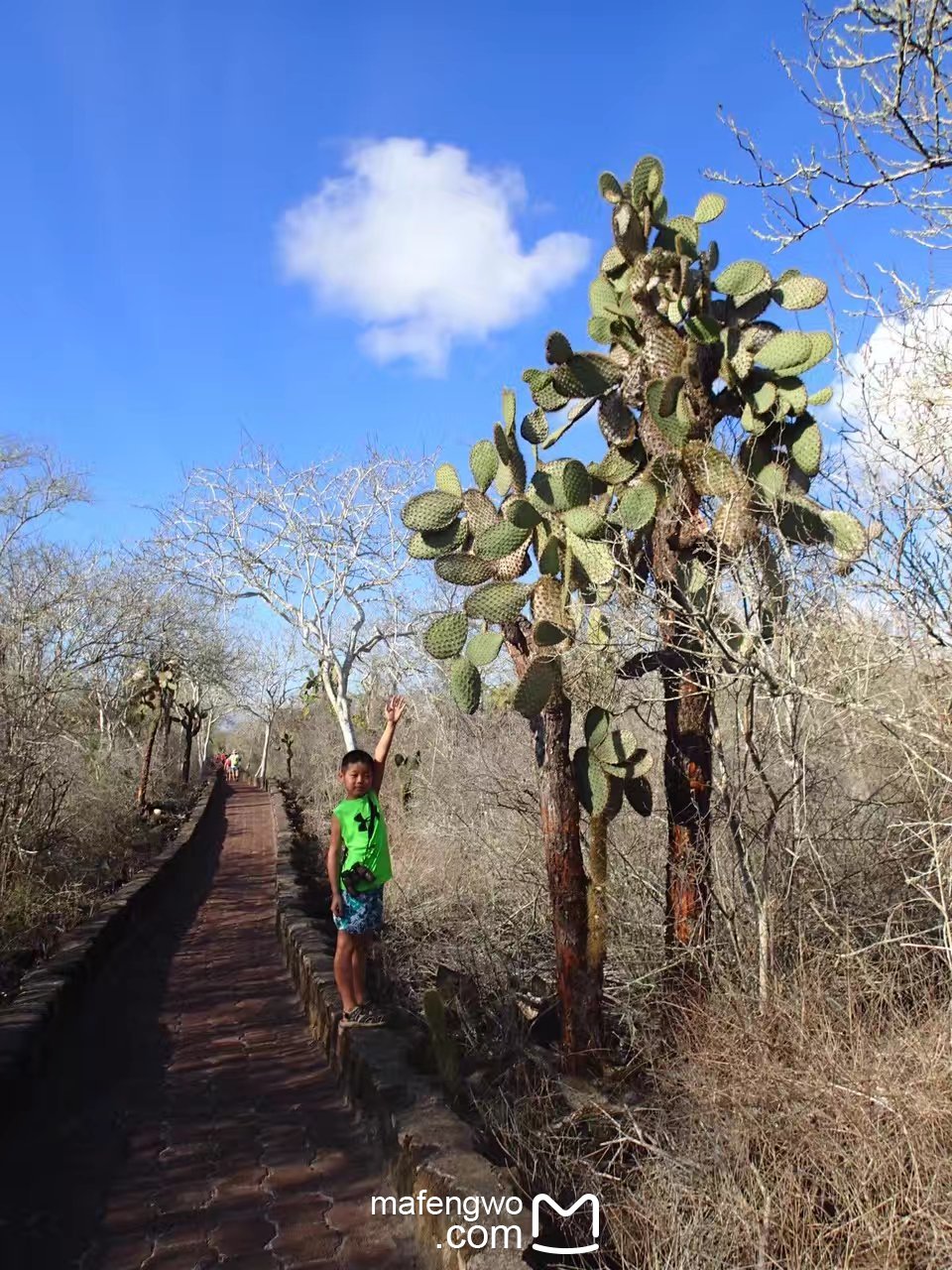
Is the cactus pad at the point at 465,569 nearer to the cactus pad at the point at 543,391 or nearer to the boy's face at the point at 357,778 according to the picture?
the cactus pad at the point at 543,391

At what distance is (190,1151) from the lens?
425cm

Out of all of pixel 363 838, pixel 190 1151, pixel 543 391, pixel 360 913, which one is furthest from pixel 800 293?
pixel 190 1151

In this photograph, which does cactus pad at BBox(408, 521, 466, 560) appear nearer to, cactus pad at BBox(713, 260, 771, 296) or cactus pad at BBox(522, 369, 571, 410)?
cactus pad at BBox(522, 369, 571, 410)

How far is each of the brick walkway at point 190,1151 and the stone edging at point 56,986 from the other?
0.16 m

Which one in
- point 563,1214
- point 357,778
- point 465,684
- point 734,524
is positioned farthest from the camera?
point 357,778

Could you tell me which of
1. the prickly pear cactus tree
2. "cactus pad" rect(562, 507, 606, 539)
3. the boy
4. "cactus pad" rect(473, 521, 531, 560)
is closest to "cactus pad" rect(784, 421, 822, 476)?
the prickly pear cactus tree

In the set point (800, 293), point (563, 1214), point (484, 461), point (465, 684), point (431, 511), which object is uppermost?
point (800, 293)

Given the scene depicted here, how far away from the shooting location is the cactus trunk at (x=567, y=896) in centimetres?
410

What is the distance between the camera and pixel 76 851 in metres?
10.8

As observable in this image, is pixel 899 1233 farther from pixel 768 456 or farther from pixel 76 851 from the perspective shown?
pixel 76 851

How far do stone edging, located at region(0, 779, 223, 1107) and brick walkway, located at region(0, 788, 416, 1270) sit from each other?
159 millimetres

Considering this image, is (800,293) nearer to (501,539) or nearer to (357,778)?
(501,539)

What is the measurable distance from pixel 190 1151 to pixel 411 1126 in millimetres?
1122

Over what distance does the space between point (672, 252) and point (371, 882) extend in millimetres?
3217
